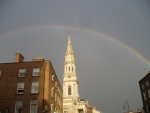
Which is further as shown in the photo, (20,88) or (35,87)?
(20,88)

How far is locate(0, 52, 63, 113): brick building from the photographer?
3203 centimetres

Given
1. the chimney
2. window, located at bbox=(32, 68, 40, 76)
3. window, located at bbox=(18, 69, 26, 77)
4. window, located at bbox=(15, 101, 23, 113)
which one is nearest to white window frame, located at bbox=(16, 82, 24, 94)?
window, located at bbox=(18, 69, 26, 77)

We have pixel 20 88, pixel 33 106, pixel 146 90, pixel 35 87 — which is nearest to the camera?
pixel 33 106

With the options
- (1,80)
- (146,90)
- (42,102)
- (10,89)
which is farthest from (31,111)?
(146,90)

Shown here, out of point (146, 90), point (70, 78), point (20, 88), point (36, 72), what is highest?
point (70, 78)

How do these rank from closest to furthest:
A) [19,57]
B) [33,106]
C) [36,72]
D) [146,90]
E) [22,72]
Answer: [33,106] → [36,72] → [22,72] → [19,57] → [146,90]

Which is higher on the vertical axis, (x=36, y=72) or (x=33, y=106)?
(x=36, y=72)

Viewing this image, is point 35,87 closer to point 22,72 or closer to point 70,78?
point 22,72

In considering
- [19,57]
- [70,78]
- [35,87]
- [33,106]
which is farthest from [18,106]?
[70,78]

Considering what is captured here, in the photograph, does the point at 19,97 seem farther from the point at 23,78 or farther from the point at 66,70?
the point at 66,70

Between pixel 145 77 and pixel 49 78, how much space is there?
3022cm

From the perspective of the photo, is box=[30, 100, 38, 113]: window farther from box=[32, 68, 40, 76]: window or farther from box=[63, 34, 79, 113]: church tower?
box=[63, 34, 79, 113]: church tower

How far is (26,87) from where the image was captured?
1323 inches

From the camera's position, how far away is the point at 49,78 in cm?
3462
